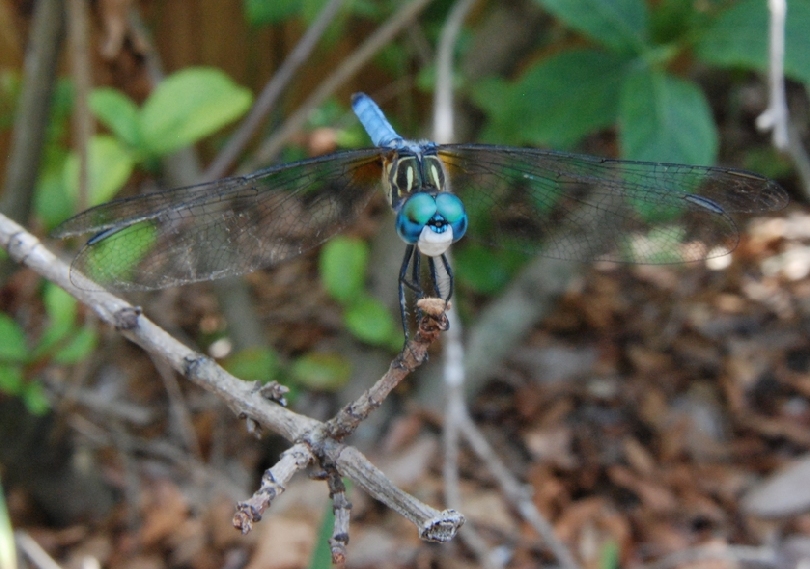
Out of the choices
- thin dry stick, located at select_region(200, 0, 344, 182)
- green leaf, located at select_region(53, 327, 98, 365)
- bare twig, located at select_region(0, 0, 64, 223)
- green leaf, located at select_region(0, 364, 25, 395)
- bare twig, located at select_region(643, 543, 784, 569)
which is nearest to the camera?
green leaf, located at select_region(0, 364, 25, 395)

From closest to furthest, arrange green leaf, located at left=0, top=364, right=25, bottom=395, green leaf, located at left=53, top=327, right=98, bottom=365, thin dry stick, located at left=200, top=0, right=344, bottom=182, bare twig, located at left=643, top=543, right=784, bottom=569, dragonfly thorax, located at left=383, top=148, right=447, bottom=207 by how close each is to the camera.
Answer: dragonfly thorax, located at left=383, top=148, right=447, bottom=207 < green leaf, located at left=0, top=364, right=25, bottom=395 < green leaf, located at left=53, top=327, right=98, bottom=365 < bare twig, located at left=643, top=543, right=784, bottom=569 < thin dry stick, located at left=200, top=0, right=344, bottom=182

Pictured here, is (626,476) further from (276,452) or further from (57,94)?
(57,94)

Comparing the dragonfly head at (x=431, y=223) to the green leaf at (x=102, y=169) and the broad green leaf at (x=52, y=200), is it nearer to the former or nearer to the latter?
the green leaf at (x=102, y=169)

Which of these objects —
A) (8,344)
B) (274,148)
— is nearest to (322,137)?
(274,148)

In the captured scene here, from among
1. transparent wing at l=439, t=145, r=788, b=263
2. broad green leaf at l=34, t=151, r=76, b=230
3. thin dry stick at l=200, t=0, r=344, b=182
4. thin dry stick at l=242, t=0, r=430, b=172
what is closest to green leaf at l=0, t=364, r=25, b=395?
broad green leaf at l=34, t=151, r=76, b=230

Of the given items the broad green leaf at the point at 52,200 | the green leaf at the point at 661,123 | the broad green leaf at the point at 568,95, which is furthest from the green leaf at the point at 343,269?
the green leaf at the point at 661,123

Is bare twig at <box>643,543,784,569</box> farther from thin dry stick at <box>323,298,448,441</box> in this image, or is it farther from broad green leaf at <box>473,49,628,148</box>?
thin dry stick at <box>323,298,448,441</box>
